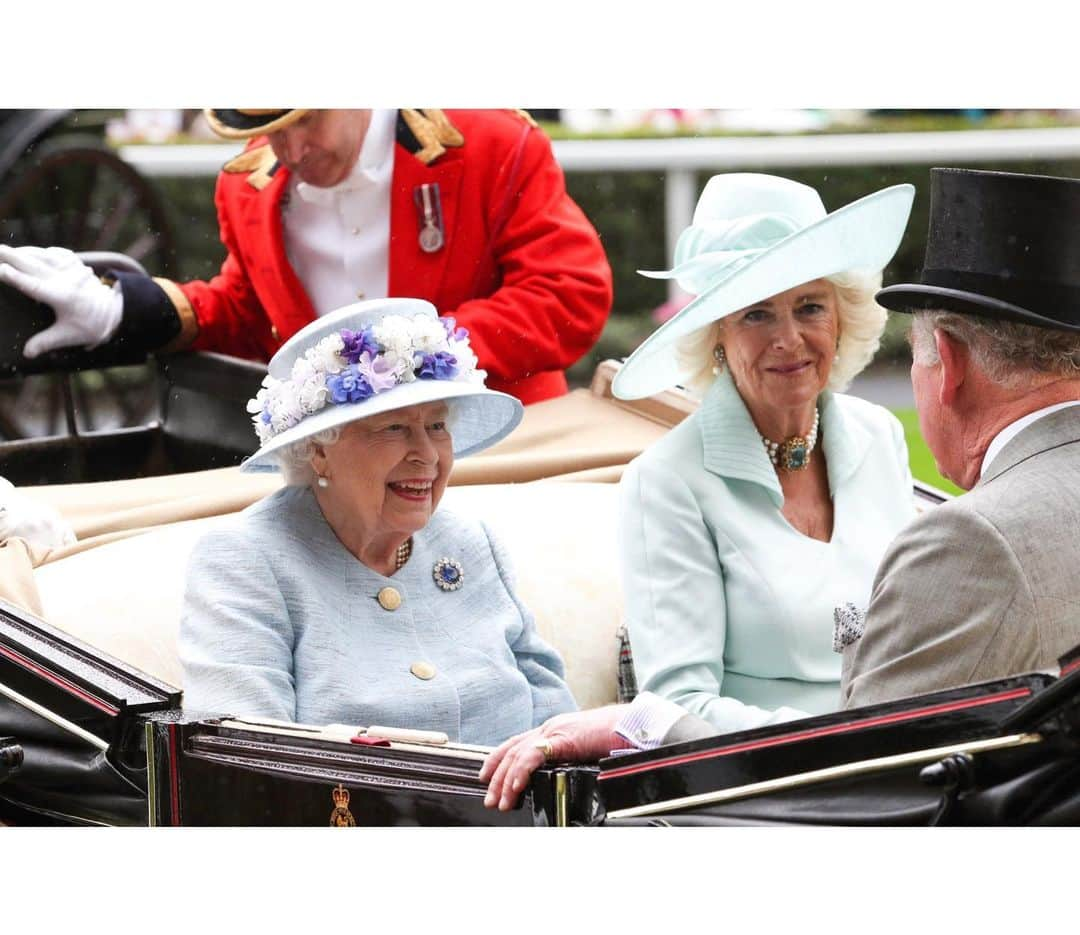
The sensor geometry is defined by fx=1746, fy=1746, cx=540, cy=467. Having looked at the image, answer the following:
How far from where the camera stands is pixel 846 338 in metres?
2.89

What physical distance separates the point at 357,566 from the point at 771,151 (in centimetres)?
106

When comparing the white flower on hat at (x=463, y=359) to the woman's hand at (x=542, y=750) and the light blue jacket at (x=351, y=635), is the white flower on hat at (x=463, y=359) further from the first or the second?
the woman's hand at (x=542, y=750)

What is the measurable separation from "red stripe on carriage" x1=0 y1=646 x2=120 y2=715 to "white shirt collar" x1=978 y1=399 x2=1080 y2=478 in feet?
4.19

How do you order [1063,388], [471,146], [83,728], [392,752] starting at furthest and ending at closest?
[471,146] → [83,728] → [392,752] → [1063,388]

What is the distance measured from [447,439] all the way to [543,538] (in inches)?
25.0

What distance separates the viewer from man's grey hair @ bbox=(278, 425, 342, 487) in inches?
107

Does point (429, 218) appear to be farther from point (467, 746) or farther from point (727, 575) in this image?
point (467, 746)

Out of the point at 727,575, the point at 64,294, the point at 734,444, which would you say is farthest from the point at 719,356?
the point at 64,294

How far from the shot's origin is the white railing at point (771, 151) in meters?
3.02

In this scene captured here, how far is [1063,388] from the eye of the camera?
2.18m

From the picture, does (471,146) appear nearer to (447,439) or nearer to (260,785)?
(447,439)

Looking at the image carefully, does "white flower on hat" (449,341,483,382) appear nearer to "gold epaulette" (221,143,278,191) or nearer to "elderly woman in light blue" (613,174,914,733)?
"elderly woman in light blue" (613,174,914,733)

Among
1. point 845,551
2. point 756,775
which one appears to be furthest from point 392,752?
point 845,551

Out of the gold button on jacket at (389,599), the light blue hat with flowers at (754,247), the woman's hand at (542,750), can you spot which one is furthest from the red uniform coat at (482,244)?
the woman's hand at (542,750)
